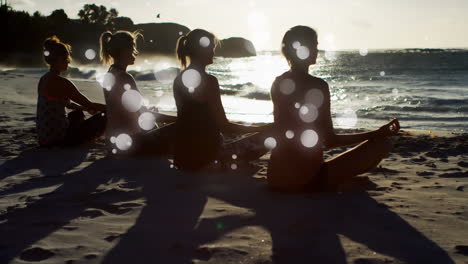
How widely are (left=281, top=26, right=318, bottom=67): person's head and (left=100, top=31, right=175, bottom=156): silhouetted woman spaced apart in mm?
2279

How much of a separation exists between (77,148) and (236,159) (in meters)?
2.80

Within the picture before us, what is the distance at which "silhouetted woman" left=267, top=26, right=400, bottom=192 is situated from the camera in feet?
13.3

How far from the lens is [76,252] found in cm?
297

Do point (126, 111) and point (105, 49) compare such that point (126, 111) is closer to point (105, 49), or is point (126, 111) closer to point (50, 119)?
point (105, 49)

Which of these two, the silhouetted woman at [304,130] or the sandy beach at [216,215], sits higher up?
the silhouetted woman at [304,130]

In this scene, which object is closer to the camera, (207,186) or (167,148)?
(207,186)

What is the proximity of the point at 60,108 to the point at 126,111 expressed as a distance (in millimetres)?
1194

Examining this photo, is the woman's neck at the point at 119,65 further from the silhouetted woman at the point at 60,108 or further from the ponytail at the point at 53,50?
the ponytail at the point at 53,50

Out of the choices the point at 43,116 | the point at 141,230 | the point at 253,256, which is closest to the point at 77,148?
the point at 43,116

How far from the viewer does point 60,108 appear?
6.39 metres

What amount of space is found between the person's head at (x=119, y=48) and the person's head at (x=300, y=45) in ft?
7.70

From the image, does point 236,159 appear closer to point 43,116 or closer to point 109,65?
point 109,65

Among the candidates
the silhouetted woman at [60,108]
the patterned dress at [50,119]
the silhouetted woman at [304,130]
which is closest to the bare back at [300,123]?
the silhouetted woman at [304,130]

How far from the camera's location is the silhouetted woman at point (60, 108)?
611cm
